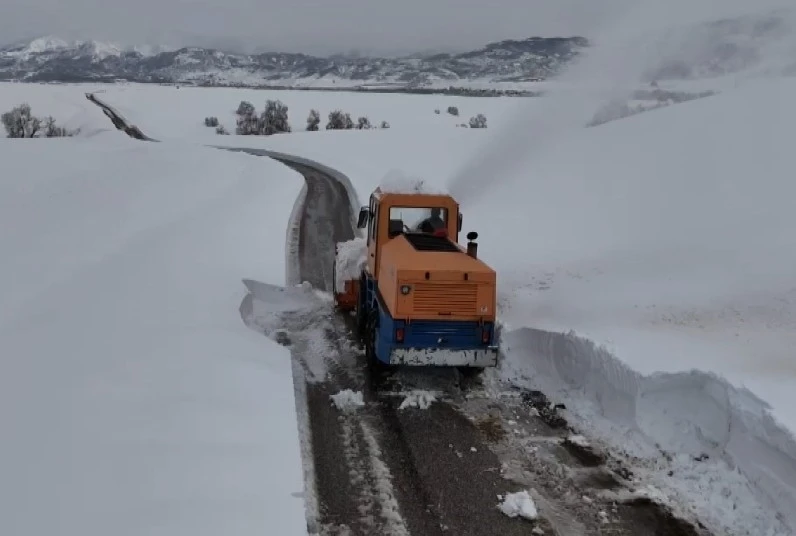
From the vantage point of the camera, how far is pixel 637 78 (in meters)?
18.4

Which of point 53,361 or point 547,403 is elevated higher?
point 53,361

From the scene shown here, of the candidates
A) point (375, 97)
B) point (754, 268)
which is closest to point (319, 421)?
point (754, 268)

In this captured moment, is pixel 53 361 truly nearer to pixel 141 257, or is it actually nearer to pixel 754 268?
pixel 141 257

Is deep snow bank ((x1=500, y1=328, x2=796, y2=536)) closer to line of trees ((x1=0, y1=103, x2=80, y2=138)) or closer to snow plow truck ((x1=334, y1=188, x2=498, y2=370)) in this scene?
snow plow truck ((x1=334, y1=188, x2=498, y2=370))

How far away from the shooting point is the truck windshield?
36.3 ft

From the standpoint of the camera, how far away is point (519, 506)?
6449 mm

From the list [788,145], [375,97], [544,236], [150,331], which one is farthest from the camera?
[375,97]

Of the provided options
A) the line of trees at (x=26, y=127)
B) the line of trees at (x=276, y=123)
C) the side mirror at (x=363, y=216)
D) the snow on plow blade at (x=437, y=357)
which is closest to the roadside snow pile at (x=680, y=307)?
the snow on plow blade at (x=437, y=357)

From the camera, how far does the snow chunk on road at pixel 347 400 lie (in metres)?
8.77

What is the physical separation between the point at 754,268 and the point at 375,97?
97.4m

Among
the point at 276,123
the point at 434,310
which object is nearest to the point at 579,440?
the point at 434,310

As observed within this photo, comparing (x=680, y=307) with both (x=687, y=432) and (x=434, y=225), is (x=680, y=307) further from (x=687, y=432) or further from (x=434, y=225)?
(x=434, y=225)

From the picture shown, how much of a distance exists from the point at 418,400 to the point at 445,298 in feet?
4.71

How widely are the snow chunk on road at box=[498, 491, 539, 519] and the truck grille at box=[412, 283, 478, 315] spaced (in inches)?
120
